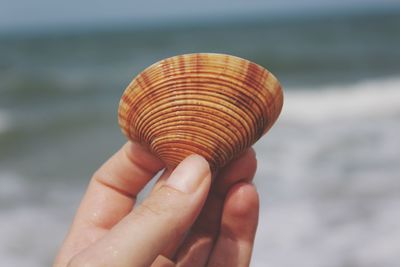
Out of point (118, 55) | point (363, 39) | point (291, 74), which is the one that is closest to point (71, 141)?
point (291, 74)

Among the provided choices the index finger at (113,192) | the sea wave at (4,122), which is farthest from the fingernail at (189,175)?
the sea wave at (4,122)

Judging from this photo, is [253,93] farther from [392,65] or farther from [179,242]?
[392,65]

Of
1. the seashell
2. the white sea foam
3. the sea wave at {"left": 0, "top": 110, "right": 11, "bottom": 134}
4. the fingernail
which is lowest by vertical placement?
the sea wave at {"left": 0, "top": 110, "right": 11, "bottom": 134}

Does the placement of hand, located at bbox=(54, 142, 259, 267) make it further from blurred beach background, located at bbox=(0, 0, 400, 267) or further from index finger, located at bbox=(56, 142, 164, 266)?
blurred beach background, located at bbox=(0, 0, 400, 267)

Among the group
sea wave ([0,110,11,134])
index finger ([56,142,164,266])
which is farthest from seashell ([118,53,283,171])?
sea wave ([0,110,11,134])

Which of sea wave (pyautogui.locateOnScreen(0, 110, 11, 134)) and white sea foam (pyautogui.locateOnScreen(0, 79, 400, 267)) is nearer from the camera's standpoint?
white sea foam (pyautogui.locateOnScreen(0, 79, 400, 267))

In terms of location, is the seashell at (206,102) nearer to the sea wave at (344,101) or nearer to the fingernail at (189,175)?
the fingernail at (189,175)
